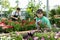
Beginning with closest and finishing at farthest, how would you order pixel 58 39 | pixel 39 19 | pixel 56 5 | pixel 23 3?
pixel 58 39, pixel 39 19, pixel 23 3, pixel 56 5

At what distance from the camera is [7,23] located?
30.8 feet

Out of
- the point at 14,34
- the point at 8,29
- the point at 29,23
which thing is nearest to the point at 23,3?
the point at 29,23

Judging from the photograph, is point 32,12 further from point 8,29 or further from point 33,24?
point 8,29

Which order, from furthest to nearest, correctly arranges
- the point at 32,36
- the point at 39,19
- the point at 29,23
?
1. the point at 29,23
2. the point at 39,19
3. the point at 32,36

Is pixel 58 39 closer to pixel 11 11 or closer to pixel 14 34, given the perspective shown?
pixel 14 34

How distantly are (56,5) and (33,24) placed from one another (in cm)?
1199

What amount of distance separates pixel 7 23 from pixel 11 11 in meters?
5.35

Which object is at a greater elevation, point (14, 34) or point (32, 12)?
point (14, 34)

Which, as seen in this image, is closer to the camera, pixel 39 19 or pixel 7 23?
pixel 39 19

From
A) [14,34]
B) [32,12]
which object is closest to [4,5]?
[32,12]

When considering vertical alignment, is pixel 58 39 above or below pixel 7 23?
above

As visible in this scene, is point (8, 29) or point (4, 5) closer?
A: point (8, 29)

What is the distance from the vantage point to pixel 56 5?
21406 mm

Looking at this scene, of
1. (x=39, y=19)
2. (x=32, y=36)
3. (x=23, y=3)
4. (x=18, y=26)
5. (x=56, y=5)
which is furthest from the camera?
(x=56, y=5)
